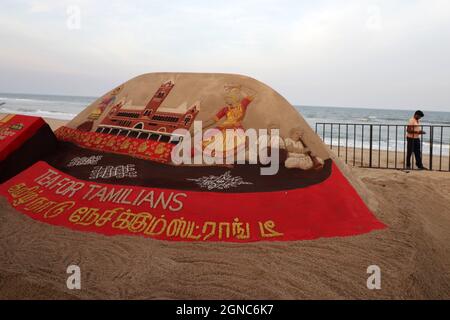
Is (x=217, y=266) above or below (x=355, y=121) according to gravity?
below

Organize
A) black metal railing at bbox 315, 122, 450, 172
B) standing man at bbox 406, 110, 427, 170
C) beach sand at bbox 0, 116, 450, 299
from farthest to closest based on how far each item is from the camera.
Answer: black metal railing at bbox 315, 122, 450, 172 < standing man at bbox 406, 110, 427, 170 < beach sand at bbox 0, 116, 450, 299

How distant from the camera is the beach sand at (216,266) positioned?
303cm

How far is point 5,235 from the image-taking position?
411cm

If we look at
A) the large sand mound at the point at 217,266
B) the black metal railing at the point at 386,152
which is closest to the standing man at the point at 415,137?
the black metal railing at the point at 386,152

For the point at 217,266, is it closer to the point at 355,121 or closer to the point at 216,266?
the point at 216,266

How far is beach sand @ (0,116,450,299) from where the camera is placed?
303 cm

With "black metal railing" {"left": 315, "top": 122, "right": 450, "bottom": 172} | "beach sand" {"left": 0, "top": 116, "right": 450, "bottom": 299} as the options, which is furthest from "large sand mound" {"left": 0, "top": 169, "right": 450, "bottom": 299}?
"black metal railing" {"left": 315, "top": 122, "right": 450, "bottom": 172}

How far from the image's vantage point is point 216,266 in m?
3.38

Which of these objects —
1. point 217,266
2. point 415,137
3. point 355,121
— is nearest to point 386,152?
point 415,137

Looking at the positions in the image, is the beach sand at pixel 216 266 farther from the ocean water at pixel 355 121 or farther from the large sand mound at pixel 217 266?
the ocean water at pixel 355 121

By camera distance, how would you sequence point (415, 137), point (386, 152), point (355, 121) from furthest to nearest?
point (355, 121) → point (386, 152) → point (415, 137)

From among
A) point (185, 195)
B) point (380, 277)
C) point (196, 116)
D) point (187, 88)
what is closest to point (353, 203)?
point (380, 277)

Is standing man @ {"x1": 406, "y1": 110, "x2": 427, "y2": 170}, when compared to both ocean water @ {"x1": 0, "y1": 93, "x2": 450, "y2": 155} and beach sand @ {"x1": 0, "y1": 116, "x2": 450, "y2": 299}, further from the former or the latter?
beach sand @ {"x1": 0, "y1": 116, "x2": 450, "y2": 299}
